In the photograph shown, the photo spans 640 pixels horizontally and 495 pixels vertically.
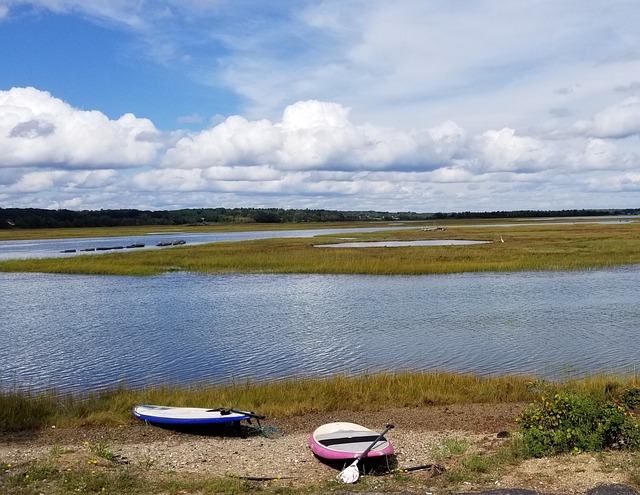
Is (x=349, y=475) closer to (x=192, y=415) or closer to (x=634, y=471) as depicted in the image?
(x=634, y=471)

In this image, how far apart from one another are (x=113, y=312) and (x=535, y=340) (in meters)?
20.2

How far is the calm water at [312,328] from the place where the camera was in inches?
788

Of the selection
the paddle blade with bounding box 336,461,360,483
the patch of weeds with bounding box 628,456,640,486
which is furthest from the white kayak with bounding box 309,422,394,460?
the patch of weeds with bounding box 628,456,640,486

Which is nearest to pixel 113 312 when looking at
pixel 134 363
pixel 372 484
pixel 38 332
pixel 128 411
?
pixel 38 332

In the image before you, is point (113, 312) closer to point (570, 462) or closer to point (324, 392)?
point (324, 392)

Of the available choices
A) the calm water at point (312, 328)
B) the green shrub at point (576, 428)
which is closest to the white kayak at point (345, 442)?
the green shrub at point (576, 428)

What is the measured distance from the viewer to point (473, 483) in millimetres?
9203

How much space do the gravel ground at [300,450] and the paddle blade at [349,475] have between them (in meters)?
0.28

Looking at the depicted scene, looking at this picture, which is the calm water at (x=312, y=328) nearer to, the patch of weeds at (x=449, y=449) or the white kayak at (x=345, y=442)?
the white kayak at (x=345, y=442)

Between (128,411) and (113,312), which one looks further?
(113,312)

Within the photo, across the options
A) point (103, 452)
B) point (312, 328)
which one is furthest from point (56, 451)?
point (312, 328)

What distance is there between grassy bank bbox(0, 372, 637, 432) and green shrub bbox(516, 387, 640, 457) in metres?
3.14

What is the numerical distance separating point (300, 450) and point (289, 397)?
12.3 ft

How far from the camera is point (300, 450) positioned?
11.5 metres
